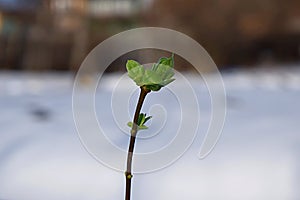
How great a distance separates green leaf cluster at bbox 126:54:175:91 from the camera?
15 cm

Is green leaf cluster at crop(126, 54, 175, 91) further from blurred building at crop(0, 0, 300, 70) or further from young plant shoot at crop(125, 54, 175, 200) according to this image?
blurred building at crop(0, 0, 300, 70)

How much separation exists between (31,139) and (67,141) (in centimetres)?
A: 8

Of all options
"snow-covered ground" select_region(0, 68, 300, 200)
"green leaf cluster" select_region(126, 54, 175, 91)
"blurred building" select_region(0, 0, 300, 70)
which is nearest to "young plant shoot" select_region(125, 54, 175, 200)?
"green leaf cluster" select_region(126, 54, 175, 91)

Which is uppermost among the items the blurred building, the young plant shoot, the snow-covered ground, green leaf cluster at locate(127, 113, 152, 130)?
the blurred building

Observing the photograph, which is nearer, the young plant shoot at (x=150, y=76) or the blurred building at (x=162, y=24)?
the young plant shoot at (x=150, y=76)

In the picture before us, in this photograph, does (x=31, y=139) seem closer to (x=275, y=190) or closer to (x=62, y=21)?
(x=275, y=190)

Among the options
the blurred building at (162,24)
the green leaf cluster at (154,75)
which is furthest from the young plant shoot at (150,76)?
the blurred building at (162,24)

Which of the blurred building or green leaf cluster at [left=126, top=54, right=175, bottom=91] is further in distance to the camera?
the blurred building

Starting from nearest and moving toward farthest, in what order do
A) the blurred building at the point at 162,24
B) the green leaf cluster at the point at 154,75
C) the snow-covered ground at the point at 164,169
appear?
1. the green leaf cluster at the point at 154,75
2. the snow-covered ground at the point at 164,169
3. the blurred building at the point at 162,24

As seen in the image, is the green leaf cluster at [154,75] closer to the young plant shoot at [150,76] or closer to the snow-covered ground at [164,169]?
the young plant shoot at [150,76]

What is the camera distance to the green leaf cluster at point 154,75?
153 mm

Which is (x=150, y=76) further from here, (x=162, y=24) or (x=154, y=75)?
(x=162, y=24)

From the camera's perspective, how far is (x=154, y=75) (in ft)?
0.51

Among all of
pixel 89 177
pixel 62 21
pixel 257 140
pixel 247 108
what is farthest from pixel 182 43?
pixel 62 21
